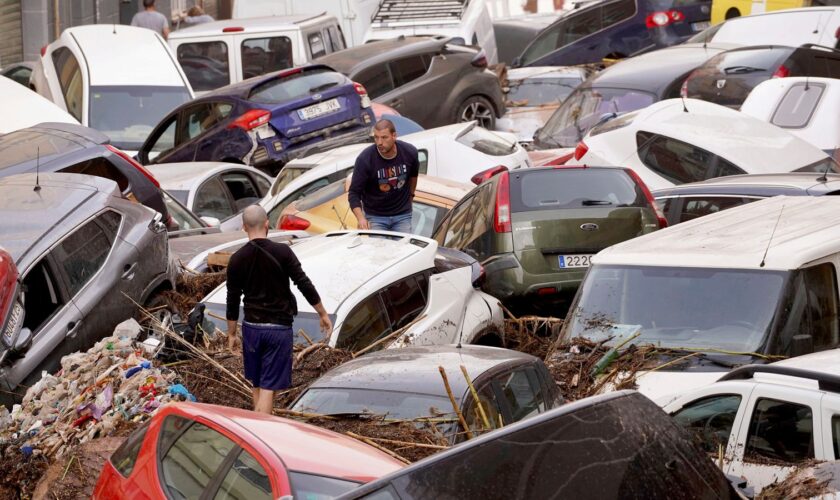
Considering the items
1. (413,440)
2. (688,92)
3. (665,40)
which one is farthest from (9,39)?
(413,440)

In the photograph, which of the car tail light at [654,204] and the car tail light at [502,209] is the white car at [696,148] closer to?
the car tail light at [654,204]

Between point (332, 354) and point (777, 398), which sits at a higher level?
point (777, 398)

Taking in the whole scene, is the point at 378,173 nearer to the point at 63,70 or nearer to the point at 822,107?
the point at 822,107

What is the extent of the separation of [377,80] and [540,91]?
11.1ft

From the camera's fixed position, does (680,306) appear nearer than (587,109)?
Yes

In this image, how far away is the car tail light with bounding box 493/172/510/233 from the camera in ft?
37.1

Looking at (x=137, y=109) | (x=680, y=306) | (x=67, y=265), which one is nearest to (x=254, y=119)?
(x=137, y=109)

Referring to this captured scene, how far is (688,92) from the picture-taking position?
1827 cm

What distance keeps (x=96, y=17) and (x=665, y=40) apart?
12.5 m

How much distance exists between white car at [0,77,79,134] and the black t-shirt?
13.9 ft

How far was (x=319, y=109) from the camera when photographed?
17797mm

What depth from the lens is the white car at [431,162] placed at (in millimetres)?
14664

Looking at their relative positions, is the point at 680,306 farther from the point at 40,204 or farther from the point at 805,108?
the point at 805,108

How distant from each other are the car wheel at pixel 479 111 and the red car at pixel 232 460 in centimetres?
1556
